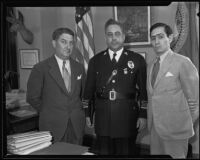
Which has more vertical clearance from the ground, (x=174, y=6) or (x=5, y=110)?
(x=174, y=6)

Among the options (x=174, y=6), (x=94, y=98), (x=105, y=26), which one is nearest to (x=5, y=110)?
(x=94, y=98)

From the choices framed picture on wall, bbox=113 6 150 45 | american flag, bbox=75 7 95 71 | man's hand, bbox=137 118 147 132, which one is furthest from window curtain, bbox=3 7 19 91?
man's hand, bbox=137 118 147 132

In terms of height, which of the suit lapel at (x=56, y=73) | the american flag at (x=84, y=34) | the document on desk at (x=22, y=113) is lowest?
the document on desk at (x=22, y=113)

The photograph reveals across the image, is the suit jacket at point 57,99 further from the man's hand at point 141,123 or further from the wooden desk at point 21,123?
the man's hand at point 141,123

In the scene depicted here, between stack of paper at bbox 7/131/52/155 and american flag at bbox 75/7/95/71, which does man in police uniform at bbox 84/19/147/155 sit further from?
stack of paper at bbox 7/131/52/155

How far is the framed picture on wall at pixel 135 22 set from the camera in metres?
1.66

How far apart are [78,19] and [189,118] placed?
90cm

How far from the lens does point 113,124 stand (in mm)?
1703

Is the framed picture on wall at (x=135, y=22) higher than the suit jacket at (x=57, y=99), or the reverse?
the framed picture on wall at (x=135, y=22)

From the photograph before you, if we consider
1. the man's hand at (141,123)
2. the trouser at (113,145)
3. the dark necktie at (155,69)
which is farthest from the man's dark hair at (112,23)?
the trouser at (113,145)

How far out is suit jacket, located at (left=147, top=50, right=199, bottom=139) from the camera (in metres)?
1.64

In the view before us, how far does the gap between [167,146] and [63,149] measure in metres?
0.63

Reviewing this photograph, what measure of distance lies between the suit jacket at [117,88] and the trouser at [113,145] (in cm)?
3

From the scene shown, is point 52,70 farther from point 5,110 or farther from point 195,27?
point 195,27
